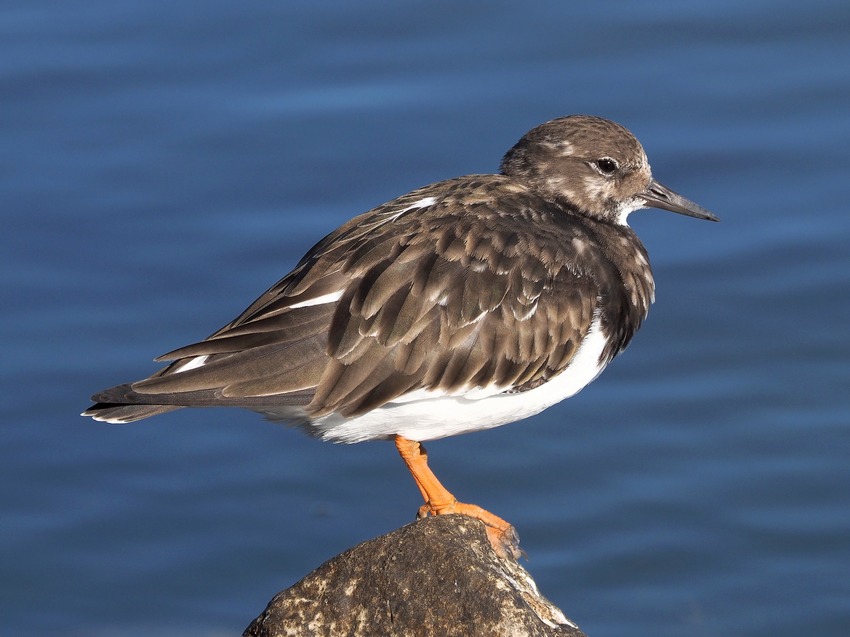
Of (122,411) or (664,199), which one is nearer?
(122,411)

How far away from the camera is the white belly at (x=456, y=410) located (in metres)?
7.11

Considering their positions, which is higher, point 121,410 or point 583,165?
point 583,165

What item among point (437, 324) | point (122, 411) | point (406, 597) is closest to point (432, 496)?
point (437, 324)

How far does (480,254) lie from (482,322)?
1.08 feet

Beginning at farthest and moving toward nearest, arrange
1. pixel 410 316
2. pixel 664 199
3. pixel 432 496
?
pixel 664 199
pixel 432 496
pixel 410 316

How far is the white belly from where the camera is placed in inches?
280

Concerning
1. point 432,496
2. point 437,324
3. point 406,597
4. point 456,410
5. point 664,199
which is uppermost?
point 664,199

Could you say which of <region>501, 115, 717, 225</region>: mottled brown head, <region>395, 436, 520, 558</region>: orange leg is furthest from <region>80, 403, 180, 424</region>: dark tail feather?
<region>501, 115, 717, 225</region>: mottled brown head

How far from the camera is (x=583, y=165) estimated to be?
25.4 feet

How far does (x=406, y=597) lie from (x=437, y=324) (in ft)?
4.89

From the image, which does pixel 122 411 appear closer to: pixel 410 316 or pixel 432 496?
pixel 410 316

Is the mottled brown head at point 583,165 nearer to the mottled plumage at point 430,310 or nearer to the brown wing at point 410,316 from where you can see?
the mottled plumage at point 430,310

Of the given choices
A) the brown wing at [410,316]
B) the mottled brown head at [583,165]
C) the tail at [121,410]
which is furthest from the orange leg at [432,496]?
the mottled brown head at [583,165]

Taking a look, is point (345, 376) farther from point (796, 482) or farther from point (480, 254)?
point (796, 482)
